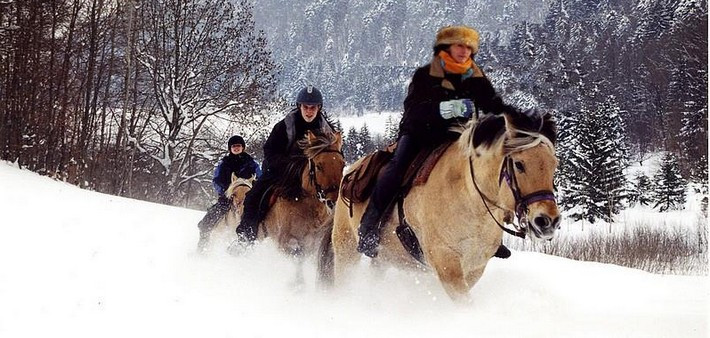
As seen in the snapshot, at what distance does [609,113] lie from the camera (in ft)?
157

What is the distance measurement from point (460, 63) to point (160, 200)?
21.6 meters

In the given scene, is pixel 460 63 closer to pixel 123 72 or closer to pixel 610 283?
pixel 610 283

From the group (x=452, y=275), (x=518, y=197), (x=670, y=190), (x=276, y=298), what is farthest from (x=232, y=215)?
(x=670, y=190)

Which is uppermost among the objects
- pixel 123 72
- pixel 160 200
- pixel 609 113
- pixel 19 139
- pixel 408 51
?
pixel 408 51

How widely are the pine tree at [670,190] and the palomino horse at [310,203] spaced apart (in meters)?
36.5

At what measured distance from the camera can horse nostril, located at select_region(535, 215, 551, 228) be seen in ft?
9.60

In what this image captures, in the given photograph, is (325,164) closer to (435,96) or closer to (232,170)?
(435,96)

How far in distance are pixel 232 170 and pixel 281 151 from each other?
8.57ft

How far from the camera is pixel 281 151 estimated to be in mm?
6676

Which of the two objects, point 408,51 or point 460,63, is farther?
point 408,51

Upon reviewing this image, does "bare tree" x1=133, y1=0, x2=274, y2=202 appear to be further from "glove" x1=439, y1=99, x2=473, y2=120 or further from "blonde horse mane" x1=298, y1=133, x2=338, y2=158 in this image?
"glove" x1=439, y1=99, x2=473, y2=120

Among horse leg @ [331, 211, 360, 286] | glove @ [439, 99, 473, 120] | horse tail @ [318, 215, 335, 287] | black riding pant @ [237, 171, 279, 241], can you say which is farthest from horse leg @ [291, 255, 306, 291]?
glove @ [439, 99, 473, 120]

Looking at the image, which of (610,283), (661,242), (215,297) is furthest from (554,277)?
(661,242)

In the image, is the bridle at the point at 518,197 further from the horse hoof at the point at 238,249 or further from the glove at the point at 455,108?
the horse hoof at the point at 238,249
